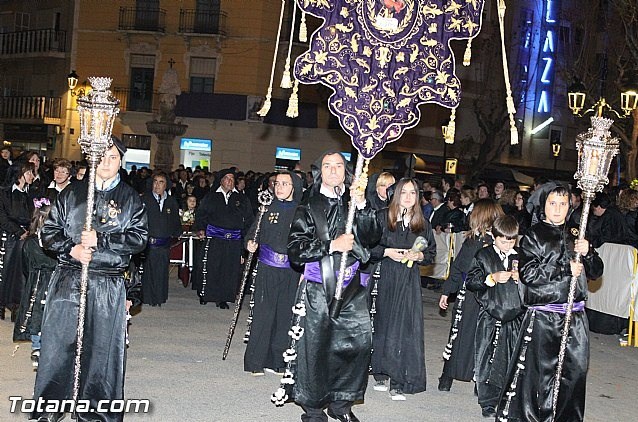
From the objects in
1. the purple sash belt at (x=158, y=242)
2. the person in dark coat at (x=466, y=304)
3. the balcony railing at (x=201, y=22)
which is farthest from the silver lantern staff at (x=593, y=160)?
the balcony railing at (x=201, y=22)

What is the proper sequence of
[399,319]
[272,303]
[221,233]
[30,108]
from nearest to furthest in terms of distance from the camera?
1. [399,319]
2. [272,303]
3. [221,233]
4. [30,108]

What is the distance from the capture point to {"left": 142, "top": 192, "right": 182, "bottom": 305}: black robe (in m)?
14.7

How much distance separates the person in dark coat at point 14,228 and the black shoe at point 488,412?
18.8 feet

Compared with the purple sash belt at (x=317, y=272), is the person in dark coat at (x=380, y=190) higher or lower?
higher

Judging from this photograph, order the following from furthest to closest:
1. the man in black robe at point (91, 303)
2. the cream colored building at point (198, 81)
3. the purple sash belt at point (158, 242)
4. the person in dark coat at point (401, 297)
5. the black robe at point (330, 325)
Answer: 1. the cream colored building at point (198, 81)
2. the purple sash belt at point (158, 242)
3. the person in dark coat at point (401, 297)
4. the black robe at point (330, 325)
5. the man in black robe at point (91, 303)

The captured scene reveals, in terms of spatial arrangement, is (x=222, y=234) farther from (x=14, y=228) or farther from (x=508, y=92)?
(x=508, y=92)

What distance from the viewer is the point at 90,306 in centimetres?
727

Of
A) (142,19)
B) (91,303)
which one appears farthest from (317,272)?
(142,19)

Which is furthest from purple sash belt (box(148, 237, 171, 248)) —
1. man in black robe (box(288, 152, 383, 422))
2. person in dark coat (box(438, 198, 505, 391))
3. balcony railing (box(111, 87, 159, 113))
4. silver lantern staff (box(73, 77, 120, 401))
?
balcony railing (box(111, 87, 159, 113))

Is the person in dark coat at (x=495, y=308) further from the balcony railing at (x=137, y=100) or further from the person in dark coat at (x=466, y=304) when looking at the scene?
the balcony railing at (x=137, y=100)

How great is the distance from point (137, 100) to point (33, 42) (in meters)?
8.05

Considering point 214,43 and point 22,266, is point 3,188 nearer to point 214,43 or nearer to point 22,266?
point 22,266

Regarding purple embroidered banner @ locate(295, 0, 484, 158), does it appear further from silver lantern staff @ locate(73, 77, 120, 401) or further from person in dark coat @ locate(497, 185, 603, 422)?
silver lantern staff @ locate(73, 77, 120, 401)

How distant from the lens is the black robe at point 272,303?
1026 centimetres
